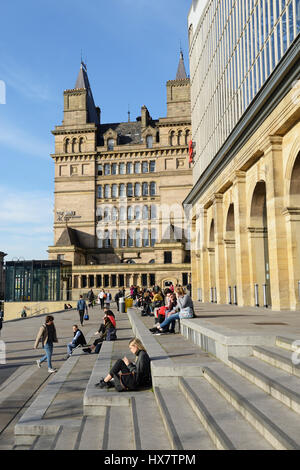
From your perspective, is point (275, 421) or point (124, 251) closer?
point (275, 421)

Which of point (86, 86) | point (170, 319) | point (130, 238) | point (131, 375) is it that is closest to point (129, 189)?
point (130, 238)

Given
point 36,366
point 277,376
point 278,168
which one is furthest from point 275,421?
point 278,168

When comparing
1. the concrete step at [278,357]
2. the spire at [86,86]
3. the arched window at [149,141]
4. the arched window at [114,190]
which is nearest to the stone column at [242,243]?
the concrete step at [278,357]

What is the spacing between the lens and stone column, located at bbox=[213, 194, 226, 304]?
3144 centimetres

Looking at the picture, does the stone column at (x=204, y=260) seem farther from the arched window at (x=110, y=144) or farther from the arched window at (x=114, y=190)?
the arched window at (x=110, y=144)

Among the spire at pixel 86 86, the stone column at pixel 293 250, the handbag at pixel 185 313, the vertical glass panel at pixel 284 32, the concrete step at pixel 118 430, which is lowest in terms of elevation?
the concrete step at pixel 118 430

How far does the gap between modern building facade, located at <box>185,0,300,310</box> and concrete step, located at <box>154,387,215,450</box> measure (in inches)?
522

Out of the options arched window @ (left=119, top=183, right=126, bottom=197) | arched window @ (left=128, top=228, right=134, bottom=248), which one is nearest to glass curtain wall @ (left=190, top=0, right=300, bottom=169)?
arched window @ (left=128, top=228, right=134, bottom=248)

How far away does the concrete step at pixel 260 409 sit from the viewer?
15.1 ft

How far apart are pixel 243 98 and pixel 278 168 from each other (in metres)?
7.54

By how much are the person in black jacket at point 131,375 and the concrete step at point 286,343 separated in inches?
105

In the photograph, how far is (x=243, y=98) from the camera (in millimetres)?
25391

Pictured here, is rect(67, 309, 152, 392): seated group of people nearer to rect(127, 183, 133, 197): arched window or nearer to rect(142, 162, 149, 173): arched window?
rect(127, 183, 133, 197): arched window
